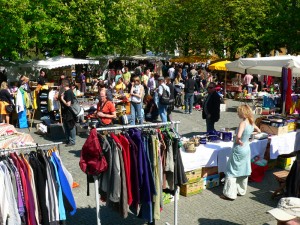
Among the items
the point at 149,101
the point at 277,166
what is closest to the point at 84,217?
the point at 277,166

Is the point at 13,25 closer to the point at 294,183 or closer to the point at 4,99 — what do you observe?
the point at 4,99

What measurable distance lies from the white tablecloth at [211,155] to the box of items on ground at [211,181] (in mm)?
200

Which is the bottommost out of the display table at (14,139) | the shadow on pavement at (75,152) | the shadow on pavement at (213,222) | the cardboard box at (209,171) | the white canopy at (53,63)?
the shadow on pavement at (213,222)

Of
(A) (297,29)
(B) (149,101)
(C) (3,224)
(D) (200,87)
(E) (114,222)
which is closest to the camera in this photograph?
(C) (3,224)

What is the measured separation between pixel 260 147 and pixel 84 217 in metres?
4.29

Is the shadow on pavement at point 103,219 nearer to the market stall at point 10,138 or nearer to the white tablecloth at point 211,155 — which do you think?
the white tablecloth at point 211,155

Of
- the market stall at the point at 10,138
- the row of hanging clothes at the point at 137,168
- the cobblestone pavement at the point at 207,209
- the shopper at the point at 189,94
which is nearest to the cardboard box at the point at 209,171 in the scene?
the cobblestone pavement at the point at 207,209

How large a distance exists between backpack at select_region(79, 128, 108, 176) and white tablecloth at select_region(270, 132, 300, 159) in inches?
192

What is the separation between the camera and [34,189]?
4570 mm

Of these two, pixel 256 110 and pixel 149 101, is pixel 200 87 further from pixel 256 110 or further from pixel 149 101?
pixel 149 101

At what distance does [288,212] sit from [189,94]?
1181 centimetres

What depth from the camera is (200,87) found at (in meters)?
20.2

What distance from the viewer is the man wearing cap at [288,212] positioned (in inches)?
149

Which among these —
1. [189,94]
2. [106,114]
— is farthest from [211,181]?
[189,94]
